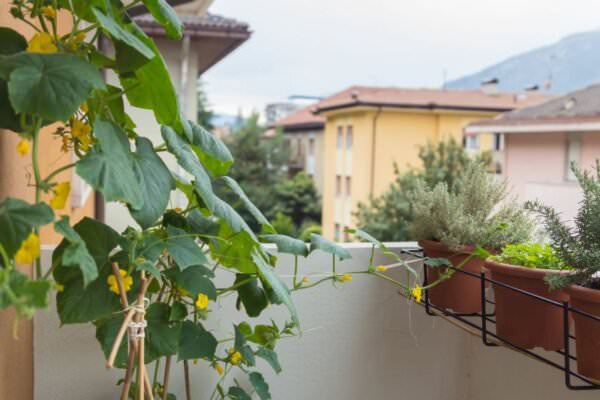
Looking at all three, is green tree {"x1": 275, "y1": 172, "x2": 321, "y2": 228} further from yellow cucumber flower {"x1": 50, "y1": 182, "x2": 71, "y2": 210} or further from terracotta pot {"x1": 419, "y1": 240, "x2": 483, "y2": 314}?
yellow cucumber flower {"x1": 50, "y1": 182, "x2": 71, "y2": 210}

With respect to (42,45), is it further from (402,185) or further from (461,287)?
(402,185)

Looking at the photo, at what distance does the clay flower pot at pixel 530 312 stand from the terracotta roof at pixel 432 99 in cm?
1649

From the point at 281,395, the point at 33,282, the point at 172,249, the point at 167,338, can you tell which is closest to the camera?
the point at 33,282

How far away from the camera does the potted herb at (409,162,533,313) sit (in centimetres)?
150

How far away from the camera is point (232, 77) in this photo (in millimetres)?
29266

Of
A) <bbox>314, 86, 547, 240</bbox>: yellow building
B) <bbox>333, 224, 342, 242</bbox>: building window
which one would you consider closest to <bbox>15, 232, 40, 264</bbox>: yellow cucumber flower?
<bbox>314, 86, 547, 240</bbox>: yellow building

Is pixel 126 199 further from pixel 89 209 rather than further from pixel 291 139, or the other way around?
pixel 291 139

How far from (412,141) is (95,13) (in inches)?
694

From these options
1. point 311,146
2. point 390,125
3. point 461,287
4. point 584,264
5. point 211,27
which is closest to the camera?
point 584,264

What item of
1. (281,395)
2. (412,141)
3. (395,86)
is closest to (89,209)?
(281,395)

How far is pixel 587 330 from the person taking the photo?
111 cm

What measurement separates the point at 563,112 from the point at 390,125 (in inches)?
267

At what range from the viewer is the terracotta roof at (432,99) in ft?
58.6

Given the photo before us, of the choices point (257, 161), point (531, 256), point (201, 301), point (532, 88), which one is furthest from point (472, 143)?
point (201, 301)
